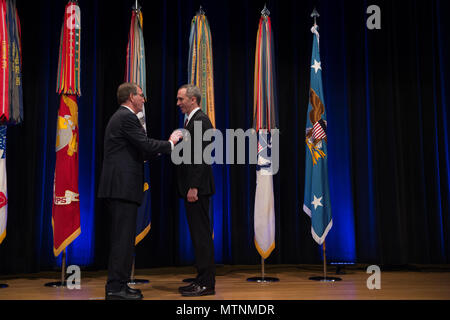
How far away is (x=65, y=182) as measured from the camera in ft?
12.4

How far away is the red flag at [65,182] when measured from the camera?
3.78 meters

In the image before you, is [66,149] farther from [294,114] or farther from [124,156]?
[294,114]

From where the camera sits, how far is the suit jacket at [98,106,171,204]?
9.73ft

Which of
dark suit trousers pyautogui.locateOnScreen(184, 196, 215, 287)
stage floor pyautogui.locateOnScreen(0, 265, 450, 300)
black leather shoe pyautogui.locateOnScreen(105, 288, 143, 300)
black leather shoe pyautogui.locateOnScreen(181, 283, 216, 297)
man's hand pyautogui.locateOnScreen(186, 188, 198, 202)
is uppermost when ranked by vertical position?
man's hand pyautogui.locateOnScreen(186, 188, 198, 202)

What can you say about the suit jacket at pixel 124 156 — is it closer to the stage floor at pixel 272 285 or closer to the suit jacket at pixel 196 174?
the suit jacket at pixel 196 174

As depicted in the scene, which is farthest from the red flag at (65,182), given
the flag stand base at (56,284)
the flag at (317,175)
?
the flag at (317,175)

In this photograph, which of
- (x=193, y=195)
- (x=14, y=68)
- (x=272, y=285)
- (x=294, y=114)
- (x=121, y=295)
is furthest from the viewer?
(x=294, y=114)

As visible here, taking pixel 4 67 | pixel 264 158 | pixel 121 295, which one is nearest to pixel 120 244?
pixel 121 295

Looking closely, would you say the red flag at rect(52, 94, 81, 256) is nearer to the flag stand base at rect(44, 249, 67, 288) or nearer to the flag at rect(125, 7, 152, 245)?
the flag stand base at rect(44, 249, 67, 288)

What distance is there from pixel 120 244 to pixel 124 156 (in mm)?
598

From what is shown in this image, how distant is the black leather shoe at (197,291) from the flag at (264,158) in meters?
0.98

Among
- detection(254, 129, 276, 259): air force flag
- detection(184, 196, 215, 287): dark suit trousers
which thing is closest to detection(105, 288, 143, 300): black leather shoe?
detection(184, 196, 215, 287): dark suit trousers

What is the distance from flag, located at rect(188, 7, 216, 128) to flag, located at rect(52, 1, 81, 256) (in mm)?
1056
